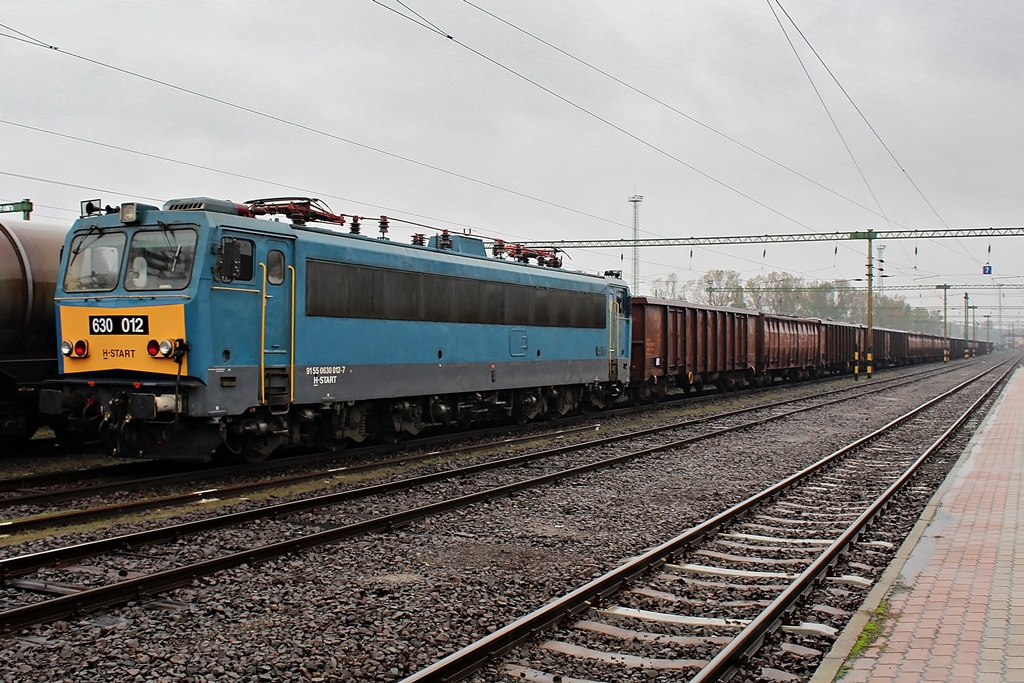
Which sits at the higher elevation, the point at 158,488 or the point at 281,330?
the point at 281,330

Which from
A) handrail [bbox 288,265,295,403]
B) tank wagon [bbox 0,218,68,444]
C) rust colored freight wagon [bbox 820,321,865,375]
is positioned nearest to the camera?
handrail [bbox 288,265,295,403]

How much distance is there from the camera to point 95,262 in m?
12.0

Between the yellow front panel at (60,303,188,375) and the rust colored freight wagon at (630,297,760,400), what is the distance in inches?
636

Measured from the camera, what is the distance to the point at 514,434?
18016 millimetres

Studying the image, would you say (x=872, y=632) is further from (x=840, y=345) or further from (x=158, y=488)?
(x=840, y=345)

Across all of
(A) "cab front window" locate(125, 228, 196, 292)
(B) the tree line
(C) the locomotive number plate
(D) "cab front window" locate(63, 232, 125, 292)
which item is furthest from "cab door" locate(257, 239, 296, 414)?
(B) the tree line

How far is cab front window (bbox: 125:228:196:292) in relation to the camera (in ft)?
37.3

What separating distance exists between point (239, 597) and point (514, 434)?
449 inches

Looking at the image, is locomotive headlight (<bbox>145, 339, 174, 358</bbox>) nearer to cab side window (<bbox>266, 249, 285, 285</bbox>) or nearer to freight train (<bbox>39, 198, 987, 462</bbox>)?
freight train (<bbox>39, 198, 987, 462</bbox>)

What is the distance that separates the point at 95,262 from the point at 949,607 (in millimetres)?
10632

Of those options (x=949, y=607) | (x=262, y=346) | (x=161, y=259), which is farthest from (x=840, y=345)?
(x=949, y=607)

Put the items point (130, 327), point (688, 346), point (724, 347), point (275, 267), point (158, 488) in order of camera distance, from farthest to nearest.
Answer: point (724, 347) < point (688, 346) < point (275, 267) < point (130, 327) < point (158, 488)

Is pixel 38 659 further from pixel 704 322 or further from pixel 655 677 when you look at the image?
pixel 704 322

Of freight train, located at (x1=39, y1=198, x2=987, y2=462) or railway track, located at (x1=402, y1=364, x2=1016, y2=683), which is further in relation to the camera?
freight train, located at (x1=39, y1=198, x2=987, y2=462)
